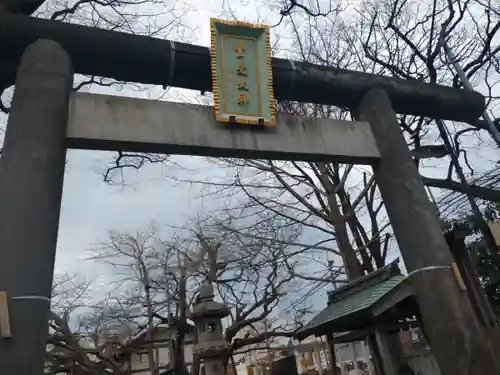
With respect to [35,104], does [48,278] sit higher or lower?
lower

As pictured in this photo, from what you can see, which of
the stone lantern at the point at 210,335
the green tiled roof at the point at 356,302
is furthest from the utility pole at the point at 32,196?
the stone lantern at the point at 210,335

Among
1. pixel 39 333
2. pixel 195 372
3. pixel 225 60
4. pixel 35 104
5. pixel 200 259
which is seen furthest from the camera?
pixel 200 259

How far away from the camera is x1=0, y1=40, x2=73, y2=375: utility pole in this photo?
3.80 metres

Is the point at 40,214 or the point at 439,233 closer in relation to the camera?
the point at 40,214

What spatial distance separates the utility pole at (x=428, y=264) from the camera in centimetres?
511

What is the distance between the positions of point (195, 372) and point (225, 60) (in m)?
9.33

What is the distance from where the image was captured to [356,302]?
769 centimetres

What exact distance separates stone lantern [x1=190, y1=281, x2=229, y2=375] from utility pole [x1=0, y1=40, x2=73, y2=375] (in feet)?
21.4

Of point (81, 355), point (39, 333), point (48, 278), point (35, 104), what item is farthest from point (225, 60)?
point (81, 355)

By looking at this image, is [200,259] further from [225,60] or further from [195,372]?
[225,60]

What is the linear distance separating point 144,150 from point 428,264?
12.2 ft

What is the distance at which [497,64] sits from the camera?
9.00m

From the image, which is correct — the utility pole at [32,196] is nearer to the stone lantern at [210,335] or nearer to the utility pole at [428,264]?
the utility pole at [428,264]

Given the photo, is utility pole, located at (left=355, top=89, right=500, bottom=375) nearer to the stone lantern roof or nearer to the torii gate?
the torii gate
